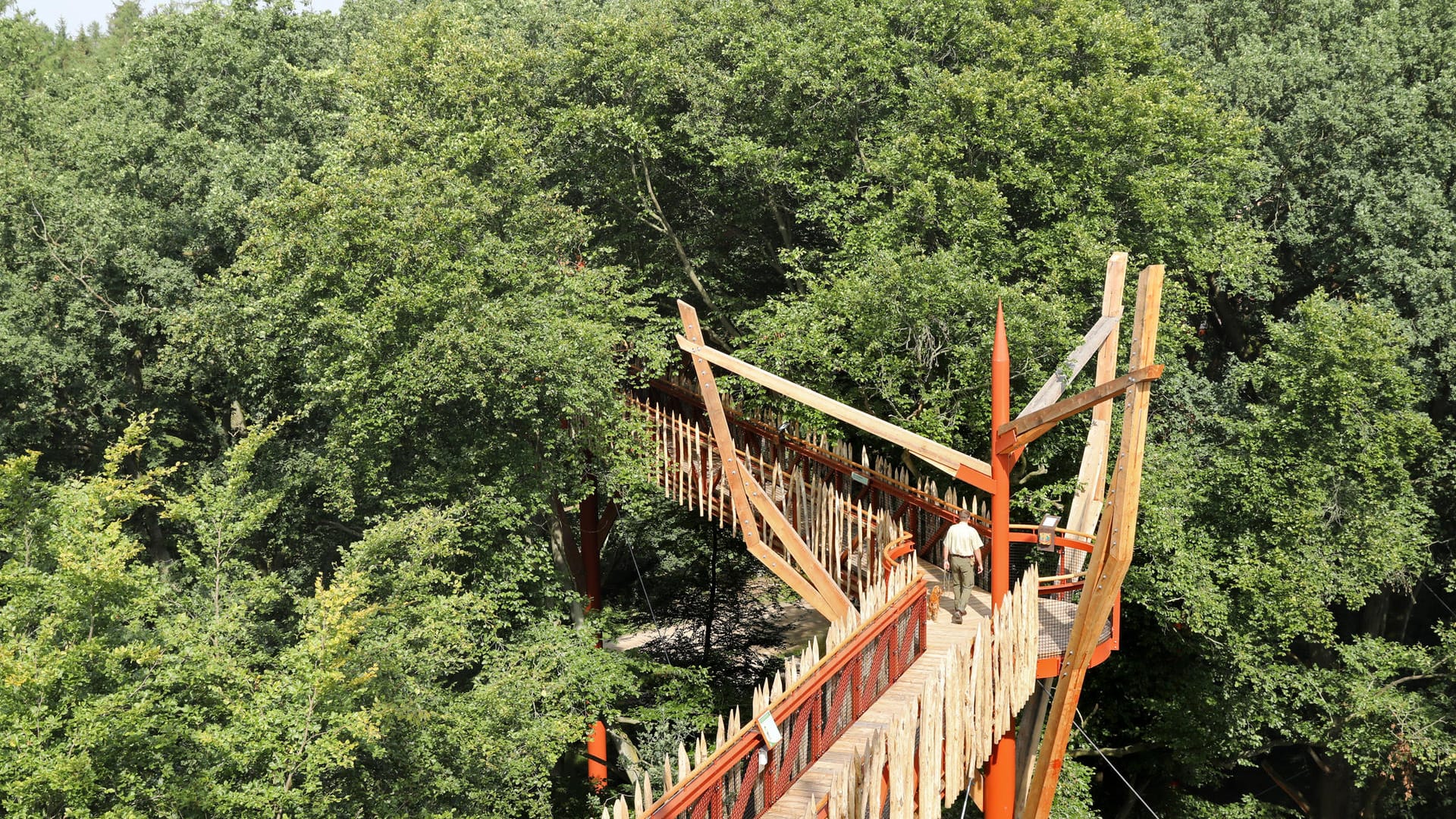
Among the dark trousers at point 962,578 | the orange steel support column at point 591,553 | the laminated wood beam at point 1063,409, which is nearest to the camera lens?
the laminated wood beam at point 1063,409

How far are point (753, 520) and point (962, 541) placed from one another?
11.7 ft

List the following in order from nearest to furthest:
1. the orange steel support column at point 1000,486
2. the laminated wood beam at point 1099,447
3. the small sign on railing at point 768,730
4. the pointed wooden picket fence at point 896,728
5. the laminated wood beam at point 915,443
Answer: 1. the pointed wooden picket fence at point 896,728
2. the small sign on railing at point 768,730
3. the laminated wood beam at point 915,443
4. the orange steel support column at point 1000,486
5. the laminated wood beam at point 1099,447

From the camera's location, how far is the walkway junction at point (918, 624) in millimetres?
9492

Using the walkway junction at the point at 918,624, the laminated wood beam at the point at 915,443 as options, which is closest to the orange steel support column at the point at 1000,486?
the walkway junction at the point at 918,624

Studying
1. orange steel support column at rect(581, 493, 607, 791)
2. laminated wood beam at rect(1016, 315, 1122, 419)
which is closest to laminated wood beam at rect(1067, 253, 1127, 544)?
laminated wood beam at rect(1016, 315, 1122, 419)

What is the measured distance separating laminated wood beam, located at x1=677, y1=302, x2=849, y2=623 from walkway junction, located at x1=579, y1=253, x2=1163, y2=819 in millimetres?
30

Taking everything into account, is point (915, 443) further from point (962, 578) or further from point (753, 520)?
point (753, 520)

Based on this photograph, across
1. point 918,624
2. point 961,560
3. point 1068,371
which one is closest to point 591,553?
point 961,560

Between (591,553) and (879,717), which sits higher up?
(879,717)

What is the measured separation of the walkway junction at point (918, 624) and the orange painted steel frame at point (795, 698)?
2 cm

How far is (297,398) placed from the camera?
27.1 metres

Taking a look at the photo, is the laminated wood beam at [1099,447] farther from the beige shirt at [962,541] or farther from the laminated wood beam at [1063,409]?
the laminated wood beam at [1063,409]

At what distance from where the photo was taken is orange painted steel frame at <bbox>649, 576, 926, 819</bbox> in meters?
8.16

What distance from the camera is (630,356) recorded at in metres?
24.7
